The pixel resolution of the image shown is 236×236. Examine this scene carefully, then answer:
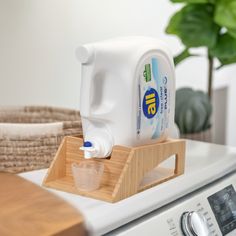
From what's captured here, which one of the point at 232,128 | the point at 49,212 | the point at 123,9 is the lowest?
the point at 232,128

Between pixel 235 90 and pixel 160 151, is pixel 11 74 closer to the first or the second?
pixel 160 151

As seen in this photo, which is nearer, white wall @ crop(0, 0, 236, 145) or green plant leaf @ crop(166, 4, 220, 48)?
white wall @ crop(0, 0, 236, 145)

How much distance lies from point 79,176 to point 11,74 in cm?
45

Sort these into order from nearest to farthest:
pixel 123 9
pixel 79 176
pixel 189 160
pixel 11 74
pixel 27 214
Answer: pixel 27 214 < pixel 79 176 < pixel 189 160 < pixel 11 74 < pixel 123 9

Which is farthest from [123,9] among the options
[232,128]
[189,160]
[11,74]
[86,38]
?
[232,128]


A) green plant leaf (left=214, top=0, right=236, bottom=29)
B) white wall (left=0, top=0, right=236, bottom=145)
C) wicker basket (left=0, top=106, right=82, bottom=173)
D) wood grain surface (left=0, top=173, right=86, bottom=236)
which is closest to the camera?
wood grain surface (left=0, top=173, right=86, bottom=236)

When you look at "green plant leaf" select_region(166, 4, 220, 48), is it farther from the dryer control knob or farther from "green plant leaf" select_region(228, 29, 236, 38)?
the dryer control knob

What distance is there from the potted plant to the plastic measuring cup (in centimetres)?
70

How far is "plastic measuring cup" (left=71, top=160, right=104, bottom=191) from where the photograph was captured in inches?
25.6

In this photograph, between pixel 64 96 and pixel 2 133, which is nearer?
pixel 2 133

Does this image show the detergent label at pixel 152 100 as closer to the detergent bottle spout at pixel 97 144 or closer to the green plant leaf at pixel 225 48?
the detergent bottle spout at pixel 97 144

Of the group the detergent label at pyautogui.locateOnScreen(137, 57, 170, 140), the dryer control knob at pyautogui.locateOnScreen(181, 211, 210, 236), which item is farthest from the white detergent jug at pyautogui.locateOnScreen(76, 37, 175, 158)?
the dryer control knob at pyautogui.locateOnScreen(181, 211, 210, 236)

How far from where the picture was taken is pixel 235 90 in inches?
80.8

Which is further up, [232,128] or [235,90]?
[235,90]
